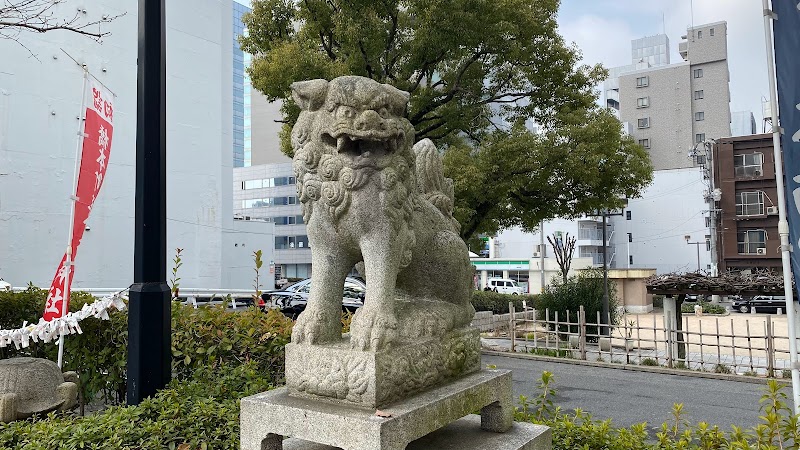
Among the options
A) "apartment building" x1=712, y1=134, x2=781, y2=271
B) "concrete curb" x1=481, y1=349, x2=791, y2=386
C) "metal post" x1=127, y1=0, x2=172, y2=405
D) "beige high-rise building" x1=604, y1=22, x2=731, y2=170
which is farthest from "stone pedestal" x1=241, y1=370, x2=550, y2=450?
"beige high-rise building" x1=604, y1=22, x2=731, y2=170

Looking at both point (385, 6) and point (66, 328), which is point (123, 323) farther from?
point (385, 6)

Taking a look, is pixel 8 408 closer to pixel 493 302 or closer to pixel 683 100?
pixel 493 302

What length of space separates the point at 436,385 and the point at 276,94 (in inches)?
327

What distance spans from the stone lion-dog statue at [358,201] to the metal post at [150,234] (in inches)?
76.7

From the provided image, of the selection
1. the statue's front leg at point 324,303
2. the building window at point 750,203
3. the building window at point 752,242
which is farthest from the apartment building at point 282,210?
the statue's front leg at point 324,303

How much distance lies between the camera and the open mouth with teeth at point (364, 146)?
237 centimetres

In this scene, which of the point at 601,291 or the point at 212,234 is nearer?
the point at 601,291

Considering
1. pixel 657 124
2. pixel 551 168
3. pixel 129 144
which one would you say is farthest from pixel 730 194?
pixel 129 144

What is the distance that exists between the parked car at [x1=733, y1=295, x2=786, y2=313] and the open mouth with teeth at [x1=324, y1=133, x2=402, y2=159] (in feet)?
77.9

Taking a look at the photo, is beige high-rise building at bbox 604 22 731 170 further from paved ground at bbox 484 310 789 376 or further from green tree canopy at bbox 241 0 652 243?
green tree canopy at bbox 241 0 652 243

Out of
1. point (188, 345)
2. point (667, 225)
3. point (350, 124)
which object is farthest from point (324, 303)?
point (667, 225)

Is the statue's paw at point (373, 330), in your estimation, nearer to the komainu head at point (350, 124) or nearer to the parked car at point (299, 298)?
the komainu head at point (350, 124)

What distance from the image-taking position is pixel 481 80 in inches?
455

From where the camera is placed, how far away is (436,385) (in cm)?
251
